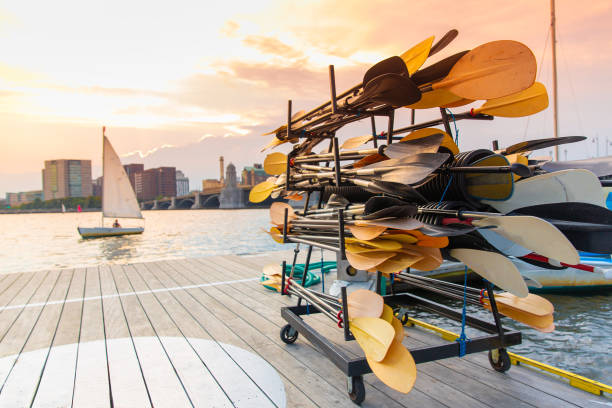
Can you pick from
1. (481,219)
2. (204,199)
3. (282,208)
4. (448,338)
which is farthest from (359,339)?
(204,199)

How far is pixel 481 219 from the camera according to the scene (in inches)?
74.7

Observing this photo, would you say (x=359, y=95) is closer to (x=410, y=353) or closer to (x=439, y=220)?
(x=439, y=220)

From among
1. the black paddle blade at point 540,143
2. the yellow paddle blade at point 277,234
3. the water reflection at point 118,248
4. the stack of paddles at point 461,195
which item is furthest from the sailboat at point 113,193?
the black paddle blade at point 540,143

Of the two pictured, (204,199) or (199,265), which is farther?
(204,199)

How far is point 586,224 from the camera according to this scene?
189 cm

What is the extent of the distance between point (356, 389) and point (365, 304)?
47 centimetres

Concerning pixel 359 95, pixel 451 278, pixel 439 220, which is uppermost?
pixel 359 95

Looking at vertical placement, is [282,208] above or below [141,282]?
above

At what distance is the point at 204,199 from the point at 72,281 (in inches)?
2691

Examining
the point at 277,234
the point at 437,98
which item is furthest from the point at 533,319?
the point at 277,234

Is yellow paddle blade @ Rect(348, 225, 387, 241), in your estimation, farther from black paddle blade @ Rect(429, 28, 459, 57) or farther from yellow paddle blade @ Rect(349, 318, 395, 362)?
black paddle blade @ Rect(429, 28, 459, 57)

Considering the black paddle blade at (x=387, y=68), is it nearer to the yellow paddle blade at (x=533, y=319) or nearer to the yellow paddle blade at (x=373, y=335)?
the yellow paddle blade at (x=373, y=335)

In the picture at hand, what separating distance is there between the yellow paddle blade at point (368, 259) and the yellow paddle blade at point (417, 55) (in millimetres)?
949

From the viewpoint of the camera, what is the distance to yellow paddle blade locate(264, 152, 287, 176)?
3.36 meters
